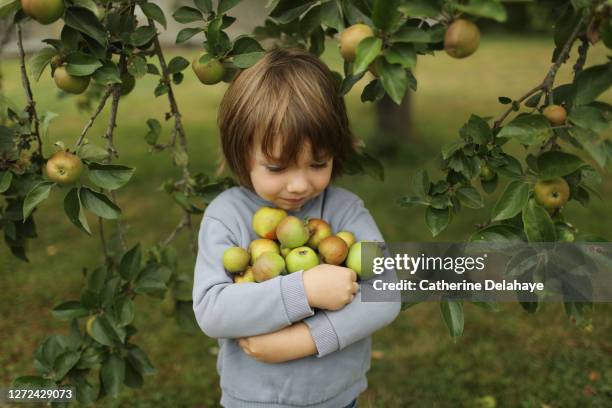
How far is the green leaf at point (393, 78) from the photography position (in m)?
1.13

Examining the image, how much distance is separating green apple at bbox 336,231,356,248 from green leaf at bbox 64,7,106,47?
76 cm

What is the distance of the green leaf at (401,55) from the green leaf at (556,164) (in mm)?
383

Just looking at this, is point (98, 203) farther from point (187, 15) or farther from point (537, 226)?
point (537, 226)

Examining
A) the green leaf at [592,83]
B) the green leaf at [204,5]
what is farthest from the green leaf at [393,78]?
the green leaf at [204,5]

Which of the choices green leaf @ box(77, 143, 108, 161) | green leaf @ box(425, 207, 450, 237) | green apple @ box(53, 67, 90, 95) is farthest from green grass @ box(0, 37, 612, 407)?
green apple @ box(53, 67, 90, 95)

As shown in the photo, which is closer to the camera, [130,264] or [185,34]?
[185,34]

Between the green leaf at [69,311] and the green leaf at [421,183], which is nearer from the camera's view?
the green leaf at [421,183]

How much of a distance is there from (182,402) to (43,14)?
5.56ft

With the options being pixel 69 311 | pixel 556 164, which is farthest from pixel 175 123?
pixel 556 164

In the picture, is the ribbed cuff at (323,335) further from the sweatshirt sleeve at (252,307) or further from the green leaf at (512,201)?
the green leaf at (512,201)

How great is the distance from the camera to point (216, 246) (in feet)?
4.76

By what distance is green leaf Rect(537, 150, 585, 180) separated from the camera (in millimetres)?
1227

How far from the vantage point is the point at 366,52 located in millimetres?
1117

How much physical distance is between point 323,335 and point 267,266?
0.67 feet
